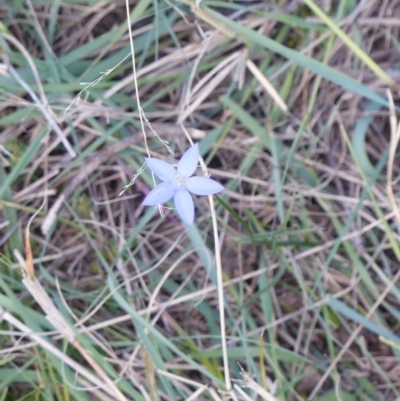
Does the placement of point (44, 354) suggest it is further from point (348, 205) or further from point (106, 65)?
point (348, 205)

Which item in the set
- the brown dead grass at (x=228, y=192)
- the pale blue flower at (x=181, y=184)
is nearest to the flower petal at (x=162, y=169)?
the pale blue flower at (x=181, y=184)

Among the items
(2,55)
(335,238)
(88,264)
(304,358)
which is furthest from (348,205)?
(2,55)

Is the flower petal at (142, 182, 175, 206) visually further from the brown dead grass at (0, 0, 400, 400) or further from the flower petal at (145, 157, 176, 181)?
the brown dead grass at (0, 0, 400, 400)

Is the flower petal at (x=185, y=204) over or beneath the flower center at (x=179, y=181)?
beneath

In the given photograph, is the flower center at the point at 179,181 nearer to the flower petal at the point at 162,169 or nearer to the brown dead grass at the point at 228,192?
the flower petal at the point at 162,169

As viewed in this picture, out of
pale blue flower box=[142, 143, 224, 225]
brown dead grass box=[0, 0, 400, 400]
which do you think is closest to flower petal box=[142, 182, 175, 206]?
pale blue flower box=[142, 143, 224, 225]

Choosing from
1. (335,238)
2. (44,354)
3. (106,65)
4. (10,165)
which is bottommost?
(44,354)
